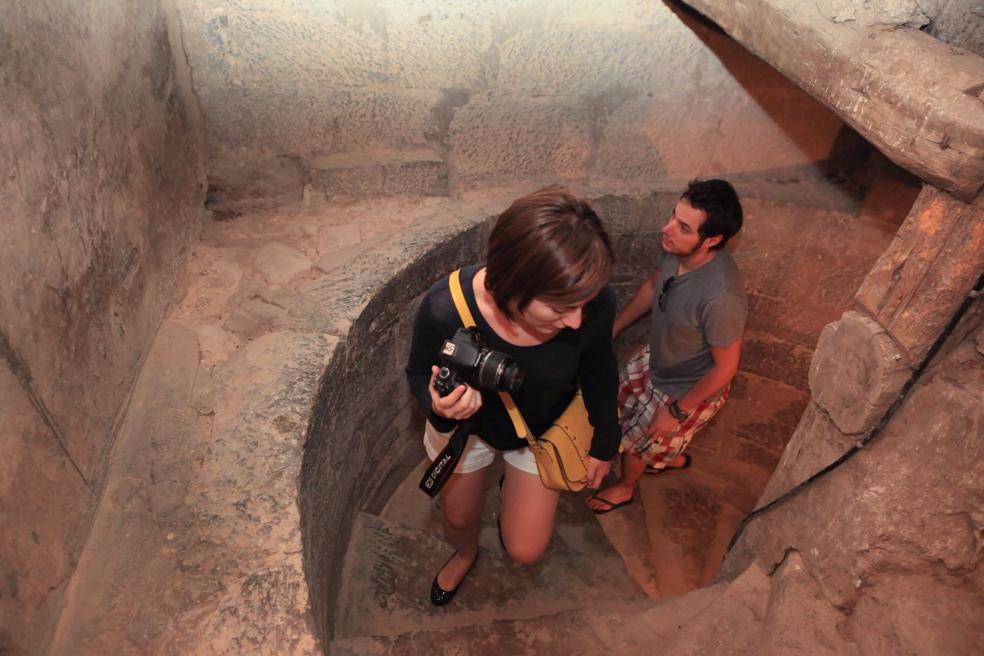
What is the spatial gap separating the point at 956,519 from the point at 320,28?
2.85 meters

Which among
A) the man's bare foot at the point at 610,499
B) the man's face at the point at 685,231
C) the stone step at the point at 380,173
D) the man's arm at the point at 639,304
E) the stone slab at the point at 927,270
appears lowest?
the man's bare foot at the point at 610,499

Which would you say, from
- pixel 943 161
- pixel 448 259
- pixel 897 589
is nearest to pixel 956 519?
pixel 897 589

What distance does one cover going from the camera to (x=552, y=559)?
131 inches

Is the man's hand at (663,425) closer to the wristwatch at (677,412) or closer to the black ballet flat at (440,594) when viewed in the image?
the wristwatch at (677,412)

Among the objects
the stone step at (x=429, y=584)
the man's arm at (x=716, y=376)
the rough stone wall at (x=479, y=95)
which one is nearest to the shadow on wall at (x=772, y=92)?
the rough stone wall at (x=479, y=95)

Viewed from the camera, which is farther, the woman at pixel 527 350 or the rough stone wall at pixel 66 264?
the woman at pixel 527 350

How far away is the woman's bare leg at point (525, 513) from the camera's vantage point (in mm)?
2469

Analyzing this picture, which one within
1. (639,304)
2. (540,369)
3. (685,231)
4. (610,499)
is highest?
(685,231)

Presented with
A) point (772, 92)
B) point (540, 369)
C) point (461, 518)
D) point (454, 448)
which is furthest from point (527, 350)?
point (772, 92)

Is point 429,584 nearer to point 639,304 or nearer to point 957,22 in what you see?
point 639,304

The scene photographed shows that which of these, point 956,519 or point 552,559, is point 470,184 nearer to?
point 552,559

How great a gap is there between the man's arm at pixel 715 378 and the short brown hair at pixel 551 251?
51.4 inches

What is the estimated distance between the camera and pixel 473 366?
5.84 ft

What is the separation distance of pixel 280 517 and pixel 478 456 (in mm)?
818
